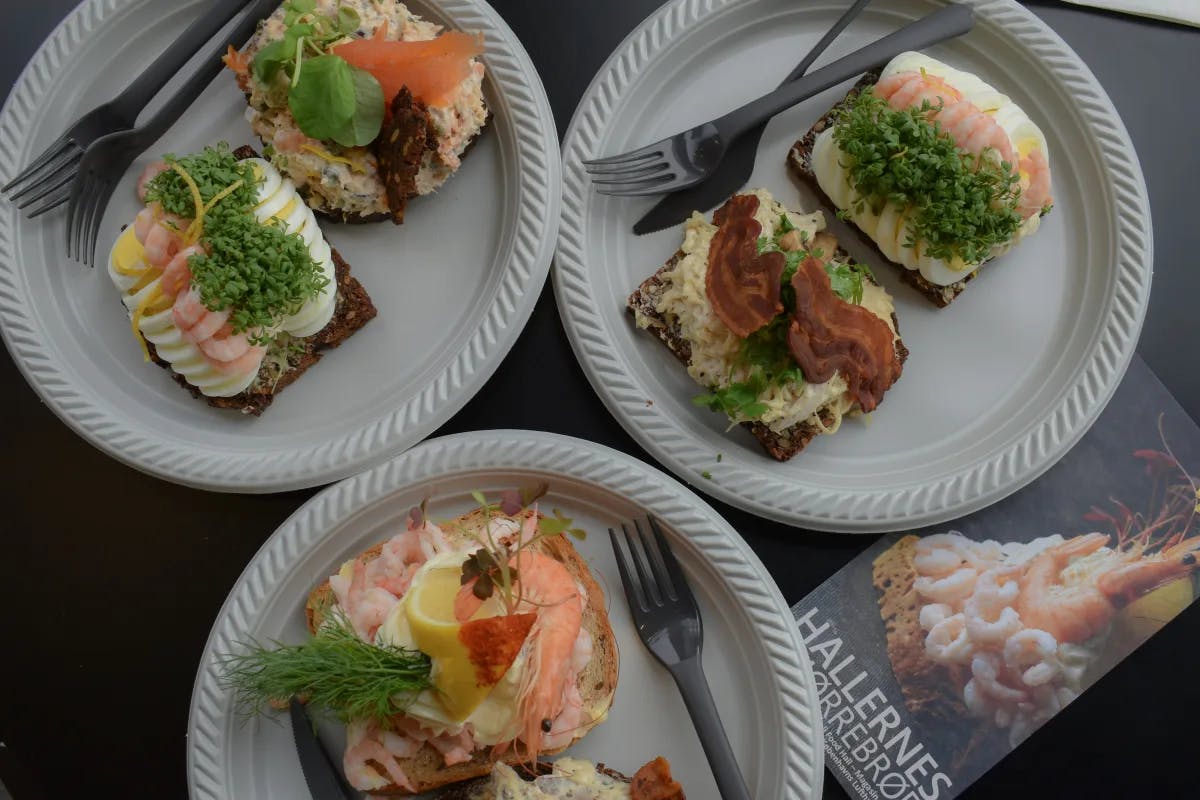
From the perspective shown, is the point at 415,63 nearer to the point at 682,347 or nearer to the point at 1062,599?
the point at 682,347

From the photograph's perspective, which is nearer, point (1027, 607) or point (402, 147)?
point (402, 147)

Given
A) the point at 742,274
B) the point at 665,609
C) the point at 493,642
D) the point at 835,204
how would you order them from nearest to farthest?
the point at 493,642 → the point at 742,274 → the point at 665,609 → the point at 835,204

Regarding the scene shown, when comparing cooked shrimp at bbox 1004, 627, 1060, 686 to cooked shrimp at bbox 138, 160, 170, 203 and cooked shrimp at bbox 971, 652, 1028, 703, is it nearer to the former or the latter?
cooked shrimp at bbox 971, 652, 1028, 703

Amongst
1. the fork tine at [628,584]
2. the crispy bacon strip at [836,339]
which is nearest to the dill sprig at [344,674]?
the fork tine at [628,584]

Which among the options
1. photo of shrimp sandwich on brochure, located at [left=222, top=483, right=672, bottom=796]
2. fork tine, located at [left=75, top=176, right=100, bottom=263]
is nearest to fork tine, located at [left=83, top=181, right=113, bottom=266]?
fork tine, located at [left=75, top=176, right=100, bottom=263]

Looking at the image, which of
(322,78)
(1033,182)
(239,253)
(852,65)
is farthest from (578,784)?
(852,65)

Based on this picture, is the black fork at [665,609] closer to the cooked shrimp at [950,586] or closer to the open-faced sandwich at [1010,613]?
the open-faced sandwich at [1010,613]

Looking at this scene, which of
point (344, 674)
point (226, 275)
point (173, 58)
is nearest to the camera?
point (344, 674)
